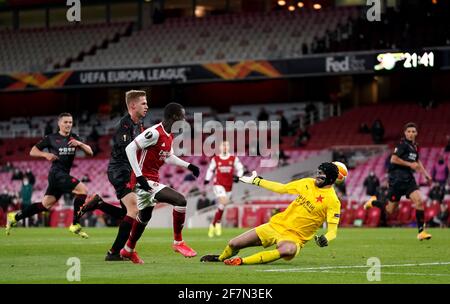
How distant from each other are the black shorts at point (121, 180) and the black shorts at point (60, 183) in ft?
19.2

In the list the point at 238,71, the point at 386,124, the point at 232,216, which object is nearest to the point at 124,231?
the point at 232,216

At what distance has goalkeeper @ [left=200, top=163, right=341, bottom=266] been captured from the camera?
13.8 m

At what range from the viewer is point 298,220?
46.0ft

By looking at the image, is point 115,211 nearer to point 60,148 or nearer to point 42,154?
point 42,154

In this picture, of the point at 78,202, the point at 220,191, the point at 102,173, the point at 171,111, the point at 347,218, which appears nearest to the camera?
the point at 171,111

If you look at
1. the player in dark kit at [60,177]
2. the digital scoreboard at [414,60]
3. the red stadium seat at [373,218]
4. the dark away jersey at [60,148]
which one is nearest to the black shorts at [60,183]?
the player in dark kit at [60,177]

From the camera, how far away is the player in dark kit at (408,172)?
2152cm

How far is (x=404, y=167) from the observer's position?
2188 cm

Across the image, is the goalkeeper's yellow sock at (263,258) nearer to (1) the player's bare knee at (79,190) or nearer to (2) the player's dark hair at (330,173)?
(2) the player's dark hair at (330,173)

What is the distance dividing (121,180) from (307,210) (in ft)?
10.7

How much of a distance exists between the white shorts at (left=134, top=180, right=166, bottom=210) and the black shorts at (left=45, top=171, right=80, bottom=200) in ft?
22.8

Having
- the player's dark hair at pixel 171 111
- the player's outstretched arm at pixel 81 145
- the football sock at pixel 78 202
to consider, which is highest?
the player's dark hair at pixel 171 111
